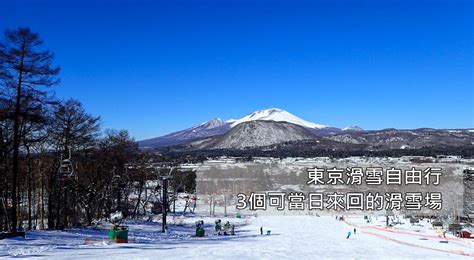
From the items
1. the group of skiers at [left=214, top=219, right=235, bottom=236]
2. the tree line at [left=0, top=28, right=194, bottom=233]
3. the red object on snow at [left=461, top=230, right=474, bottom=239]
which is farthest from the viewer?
the red object on snow at [left=461, top=230, right=474, bottom=239]

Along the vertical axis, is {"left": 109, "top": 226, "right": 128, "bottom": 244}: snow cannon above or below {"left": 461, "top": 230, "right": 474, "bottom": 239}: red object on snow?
above

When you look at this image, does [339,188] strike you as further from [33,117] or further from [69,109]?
[33,117]

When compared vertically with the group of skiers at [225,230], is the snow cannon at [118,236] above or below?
above

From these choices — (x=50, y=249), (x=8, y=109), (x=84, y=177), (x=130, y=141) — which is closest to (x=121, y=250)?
(x=50, y=249)

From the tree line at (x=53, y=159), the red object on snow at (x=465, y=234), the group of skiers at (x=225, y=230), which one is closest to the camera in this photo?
the tree line at (x=53, y=159)

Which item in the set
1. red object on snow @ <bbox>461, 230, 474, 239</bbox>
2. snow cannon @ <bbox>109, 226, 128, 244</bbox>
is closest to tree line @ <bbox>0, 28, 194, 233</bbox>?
snow cannon @ <bbox>109, 226, 128, 244</bbox>

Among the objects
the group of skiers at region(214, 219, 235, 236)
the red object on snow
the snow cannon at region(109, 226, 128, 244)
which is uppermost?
the snow cannon at region(109, 226, 128, 244)

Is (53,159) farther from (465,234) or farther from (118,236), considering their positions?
(465,234)

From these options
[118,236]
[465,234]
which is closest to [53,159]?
[118,236]

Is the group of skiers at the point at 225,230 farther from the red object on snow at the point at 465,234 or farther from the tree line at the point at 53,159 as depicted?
the red object on snow at the point at 465,234

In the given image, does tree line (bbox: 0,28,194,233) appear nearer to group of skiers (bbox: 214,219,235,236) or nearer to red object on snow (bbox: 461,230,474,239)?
group of skiers (bbox: 214,219,235,236)

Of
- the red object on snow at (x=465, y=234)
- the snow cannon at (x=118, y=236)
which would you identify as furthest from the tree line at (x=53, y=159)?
the red object on snow at (x=465, y=234)

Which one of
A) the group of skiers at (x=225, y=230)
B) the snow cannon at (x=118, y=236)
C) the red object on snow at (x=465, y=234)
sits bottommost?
the red object on snow at (x=465, y=234)

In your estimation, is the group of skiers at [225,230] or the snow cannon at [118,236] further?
the group of skiers at [225,230]
